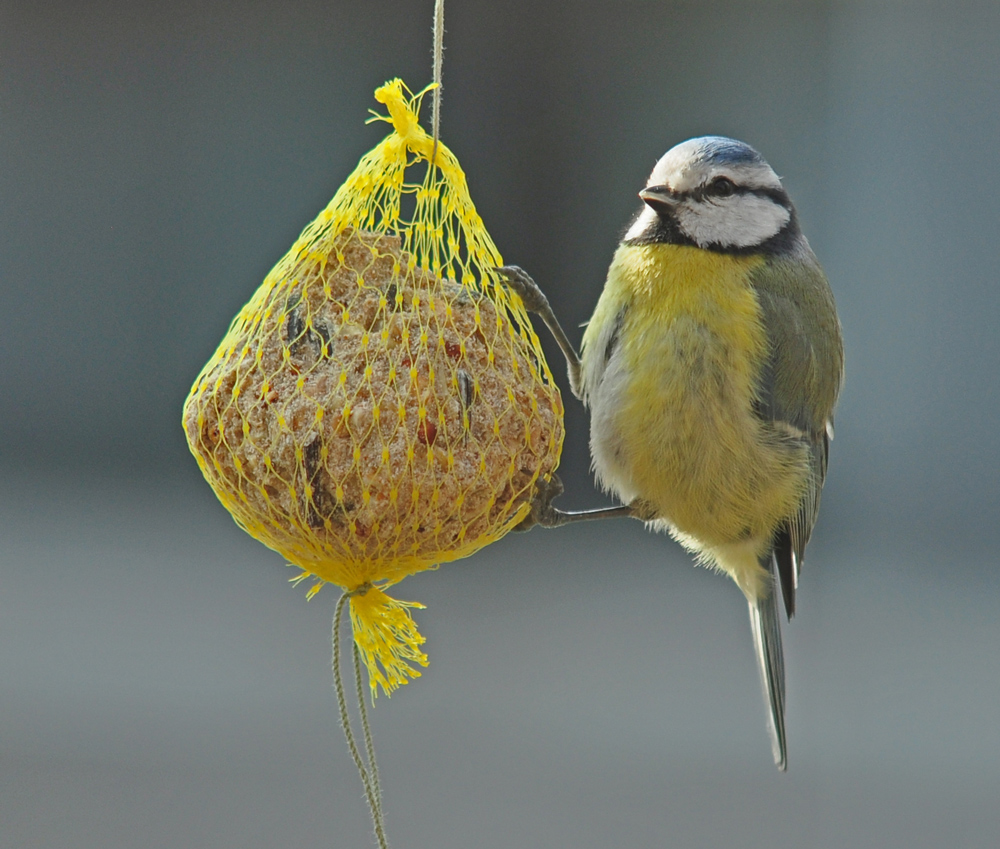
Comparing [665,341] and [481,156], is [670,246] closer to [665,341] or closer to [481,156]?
[665,341]

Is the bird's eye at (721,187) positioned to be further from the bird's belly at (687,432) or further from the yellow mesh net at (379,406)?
the yellow mesh net at (379,406)

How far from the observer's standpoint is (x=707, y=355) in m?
1.60

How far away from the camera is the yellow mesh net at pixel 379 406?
1268mm

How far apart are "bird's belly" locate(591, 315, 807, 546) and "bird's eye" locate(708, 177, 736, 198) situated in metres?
0.19

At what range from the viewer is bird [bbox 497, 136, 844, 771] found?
1.60 metres

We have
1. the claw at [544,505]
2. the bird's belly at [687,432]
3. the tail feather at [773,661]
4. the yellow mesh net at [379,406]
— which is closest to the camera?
the yellow mesh net at [379,406]

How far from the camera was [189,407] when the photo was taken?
1.35 m

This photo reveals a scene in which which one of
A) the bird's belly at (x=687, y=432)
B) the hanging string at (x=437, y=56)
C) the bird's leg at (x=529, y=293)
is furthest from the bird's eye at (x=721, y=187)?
the hanging string at (x=437, y=56)

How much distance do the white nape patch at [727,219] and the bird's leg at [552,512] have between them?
43cm

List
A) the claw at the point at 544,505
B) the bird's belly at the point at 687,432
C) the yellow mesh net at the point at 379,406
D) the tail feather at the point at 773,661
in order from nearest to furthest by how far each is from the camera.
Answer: the yellow mesh net at the point at 379,406 → the claw at the point at 544,505 → the bird's belly at the point at 687,432 → the tail feather at the point at 773,661

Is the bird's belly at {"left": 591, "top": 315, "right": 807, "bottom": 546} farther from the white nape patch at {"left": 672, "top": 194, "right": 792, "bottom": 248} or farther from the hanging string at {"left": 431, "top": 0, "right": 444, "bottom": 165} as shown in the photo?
the hanging string at {"left": 431, "top": 0, "right": 444, "bottom": 165}

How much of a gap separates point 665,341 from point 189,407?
0.68m

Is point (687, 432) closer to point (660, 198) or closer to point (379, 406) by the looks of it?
point (660, 198)

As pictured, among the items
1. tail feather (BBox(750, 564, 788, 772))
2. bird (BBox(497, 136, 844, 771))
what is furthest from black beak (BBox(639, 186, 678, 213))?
tail feather (BBox(750, 564, 788, 772))
